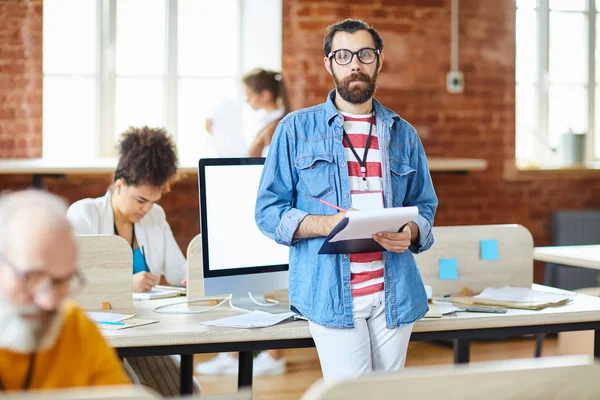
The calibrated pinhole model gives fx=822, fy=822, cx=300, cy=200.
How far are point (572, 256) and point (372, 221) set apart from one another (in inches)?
67.5

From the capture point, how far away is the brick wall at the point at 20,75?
4.88 metres

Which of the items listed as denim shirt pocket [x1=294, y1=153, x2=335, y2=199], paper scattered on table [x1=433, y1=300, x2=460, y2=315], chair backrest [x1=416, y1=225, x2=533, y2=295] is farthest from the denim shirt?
chair backrest [x1=416, y1=225, x2=533, y2=295]

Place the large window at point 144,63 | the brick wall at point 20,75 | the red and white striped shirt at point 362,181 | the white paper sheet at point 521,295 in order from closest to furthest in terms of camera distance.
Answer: the red and white striped shirt at point 362,181 < the white paper sheet at point 521,295 < the brick wall at point 20,75 < the large window at point 144,63

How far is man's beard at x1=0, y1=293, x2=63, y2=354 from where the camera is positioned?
46.9 inches

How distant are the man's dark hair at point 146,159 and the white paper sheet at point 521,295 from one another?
1.21 metres

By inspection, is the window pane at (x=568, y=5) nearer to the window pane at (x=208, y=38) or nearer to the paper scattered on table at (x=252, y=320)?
the window pane at (x=208, y=38)

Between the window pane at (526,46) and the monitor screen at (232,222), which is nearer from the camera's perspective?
the monitor screen at (232,222)

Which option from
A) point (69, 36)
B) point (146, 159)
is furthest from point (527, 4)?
point (146, 159)

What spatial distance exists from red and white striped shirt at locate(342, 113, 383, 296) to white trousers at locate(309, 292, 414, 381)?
0.12 ft

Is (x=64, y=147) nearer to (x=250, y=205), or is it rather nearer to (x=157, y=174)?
(x=157, y=174)

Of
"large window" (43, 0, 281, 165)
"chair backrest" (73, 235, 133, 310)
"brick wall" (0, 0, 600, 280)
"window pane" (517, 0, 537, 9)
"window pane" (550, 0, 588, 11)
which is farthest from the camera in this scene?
"window pane" (550, 0, 588, 11)

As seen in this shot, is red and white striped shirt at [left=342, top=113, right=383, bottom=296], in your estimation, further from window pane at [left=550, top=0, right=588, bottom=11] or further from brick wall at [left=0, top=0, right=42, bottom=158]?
window pane at [left=550, top=0, right=588, bottom=11]

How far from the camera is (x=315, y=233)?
84.8 inches

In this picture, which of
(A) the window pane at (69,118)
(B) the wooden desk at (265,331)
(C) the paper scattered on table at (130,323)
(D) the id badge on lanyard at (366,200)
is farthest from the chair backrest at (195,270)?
(A) the window pane at (69,118)
